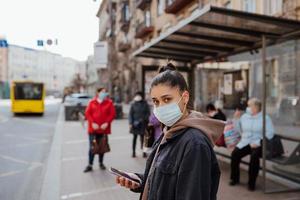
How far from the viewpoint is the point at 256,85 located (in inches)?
386

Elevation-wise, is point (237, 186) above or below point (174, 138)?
below

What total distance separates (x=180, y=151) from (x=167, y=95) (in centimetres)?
34

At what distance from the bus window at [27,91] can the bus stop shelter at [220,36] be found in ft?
61.5

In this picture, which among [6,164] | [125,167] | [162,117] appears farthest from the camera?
[6,164]

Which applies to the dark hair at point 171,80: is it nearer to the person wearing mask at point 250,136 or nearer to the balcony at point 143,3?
the person wearing mask at point 250,136

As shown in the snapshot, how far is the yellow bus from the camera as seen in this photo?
87.8ft

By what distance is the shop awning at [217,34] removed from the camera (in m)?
5.71

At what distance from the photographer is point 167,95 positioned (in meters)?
2.18

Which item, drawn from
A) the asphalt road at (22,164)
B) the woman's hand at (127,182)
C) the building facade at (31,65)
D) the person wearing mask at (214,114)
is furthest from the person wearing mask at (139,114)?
the building facade at (31,65)


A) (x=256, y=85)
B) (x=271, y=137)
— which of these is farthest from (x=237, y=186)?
(x=256, y=85)

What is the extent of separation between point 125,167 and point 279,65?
3661 millimetres

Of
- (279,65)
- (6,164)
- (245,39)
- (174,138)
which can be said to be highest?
(245,39)

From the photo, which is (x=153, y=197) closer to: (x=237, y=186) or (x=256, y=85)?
(x=237, y=186)

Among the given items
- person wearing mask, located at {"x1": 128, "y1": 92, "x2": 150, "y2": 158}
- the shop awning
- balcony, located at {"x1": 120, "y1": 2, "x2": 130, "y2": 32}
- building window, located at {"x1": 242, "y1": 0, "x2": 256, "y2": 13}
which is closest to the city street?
person wearing mask, located at {"x1": 128, "y1": 92, "x2": 150, "y2": 158}
